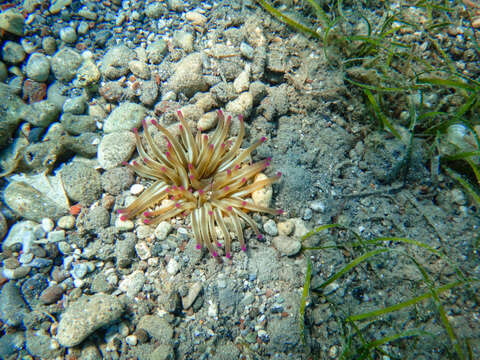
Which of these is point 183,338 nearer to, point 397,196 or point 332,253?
point 332,253

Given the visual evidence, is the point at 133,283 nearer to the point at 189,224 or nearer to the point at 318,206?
the point at 189,224

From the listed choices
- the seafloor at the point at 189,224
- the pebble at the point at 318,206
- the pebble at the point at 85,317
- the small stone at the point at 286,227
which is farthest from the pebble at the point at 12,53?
the pebble at the point at 318,206

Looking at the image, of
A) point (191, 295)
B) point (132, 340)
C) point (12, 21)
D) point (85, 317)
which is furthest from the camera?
point (12, 21)

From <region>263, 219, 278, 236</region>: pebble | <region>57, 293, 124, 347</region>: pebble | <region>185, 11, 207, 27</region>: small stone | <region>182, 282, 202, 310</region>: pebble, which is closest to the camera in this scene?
<region>57, 293, 124, 347</region>: pebble

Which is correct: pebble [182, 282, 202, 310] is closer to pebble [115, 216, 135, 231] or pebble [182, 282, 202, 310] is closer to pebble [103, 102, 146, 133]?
pebble [115, 216, 135, 231]

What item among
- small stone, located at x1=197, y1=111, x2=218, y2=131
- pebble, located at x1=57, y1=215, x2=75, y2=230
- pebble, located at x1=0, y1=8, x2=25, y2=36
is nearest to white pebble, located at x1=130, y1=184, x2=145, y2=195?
pebble, located at x1=57, y1=215, x2=75, y2=230

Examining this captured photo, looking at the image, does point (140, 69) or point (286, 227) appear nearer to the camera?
point (286, 227)

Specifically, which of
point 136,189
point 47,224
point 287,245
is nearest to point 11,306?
point 47,224
